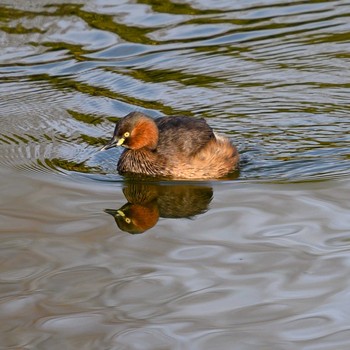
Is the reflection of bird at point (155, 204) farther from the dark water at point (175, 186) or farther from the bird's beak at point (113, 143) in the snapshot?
the bird's beak at point (113, 143)

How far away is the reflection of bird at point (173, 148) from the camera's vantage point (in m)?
9.55

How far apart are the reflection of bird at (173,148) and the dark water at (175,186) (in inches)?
8.2

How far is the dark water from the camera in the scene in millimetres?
6531

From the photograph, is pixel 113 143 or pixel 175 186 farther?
A: pixel 113 143

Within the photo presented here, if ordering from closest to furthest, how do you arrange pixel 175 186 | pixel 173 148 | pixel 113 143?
1. pixel 175 186
2. pixel 113 143
3. pixel 173 148

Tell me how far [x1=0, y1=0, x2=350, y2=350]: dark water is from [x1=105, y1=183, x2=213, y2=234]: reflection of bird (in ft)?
0.08

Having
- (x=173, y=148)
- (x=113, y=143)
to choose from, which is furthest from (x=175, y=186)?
(x=113, y=143)

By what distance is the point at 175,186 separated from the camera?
30.7 feet

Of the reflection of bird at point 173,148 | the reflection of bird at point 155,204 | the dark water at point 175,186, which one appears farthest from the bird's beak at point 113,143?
the reflection of bird at point 155,204

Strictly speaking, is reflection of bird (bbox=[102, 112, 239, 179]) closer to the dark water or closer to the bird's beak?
the bird's beak

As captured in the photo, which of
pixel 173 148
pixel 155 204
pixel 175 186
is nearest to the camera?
pixel 155 204

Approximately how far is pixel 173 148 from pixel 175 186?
0.49 m

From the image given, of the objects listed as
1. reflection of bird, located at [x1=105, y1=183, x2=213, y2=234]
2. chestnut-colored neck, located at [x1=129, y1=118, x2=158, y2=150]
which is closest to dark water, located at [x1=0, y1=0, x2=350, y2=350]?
reflection of bird, located at [x1=105, y1=183, x2=213, y2=234]

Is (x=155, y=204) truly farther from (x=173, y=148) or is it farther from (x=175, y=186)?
(x=173, y=148)
